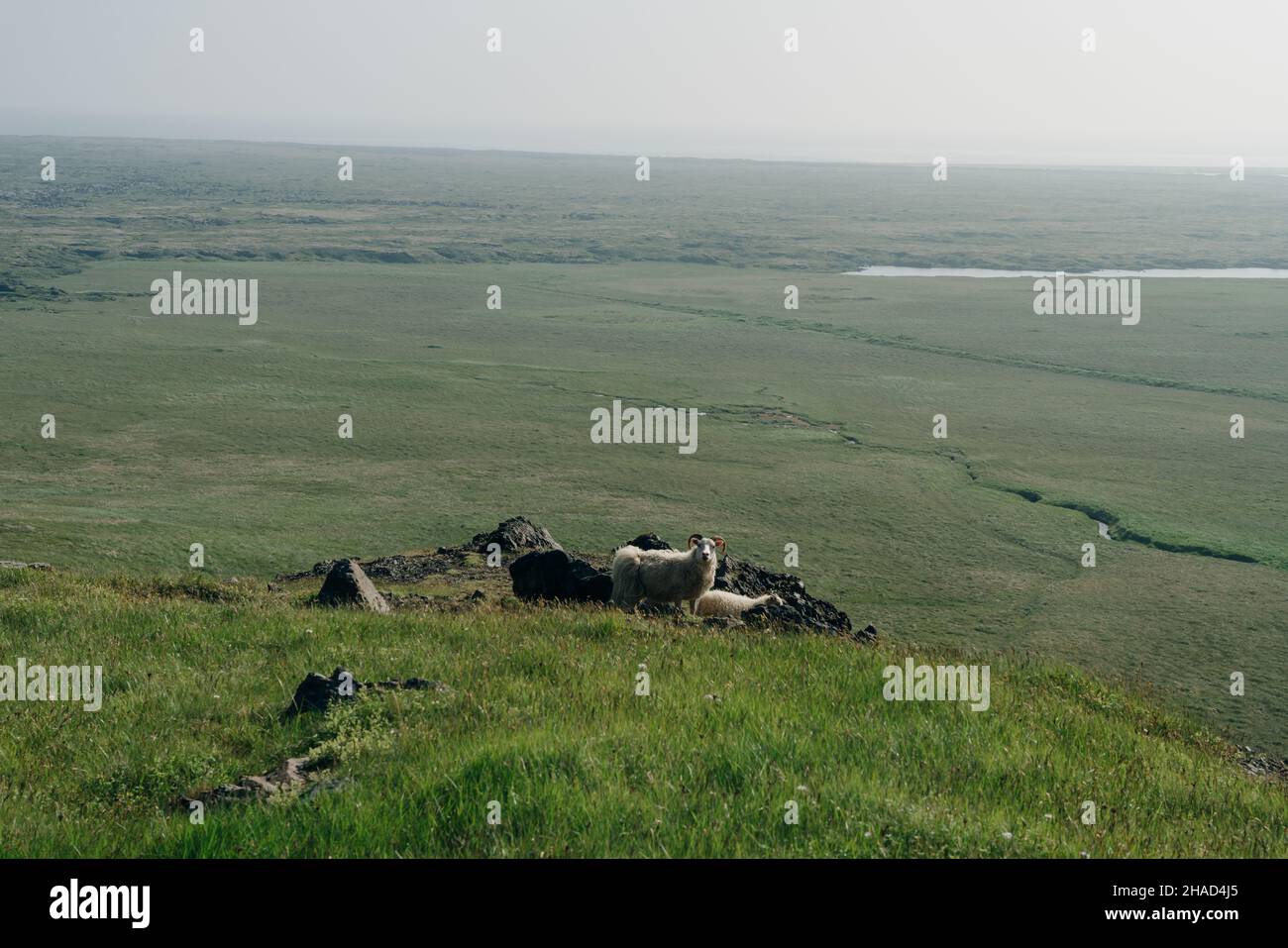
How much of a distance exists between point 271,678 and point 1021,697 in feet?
23.1

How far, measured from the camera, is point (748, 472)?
39.4 metres

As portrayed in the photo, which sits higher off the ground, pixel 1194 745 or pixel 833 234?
pixel 833 234

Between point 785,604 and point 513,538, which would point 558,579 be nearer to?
point 785,604

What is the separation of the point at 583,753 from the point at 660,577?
9.38 meters

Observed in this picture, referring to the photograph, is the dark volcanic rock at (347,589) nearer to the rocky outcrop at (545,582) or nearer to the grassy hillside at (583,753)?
the rocky outcrop at (545,582)

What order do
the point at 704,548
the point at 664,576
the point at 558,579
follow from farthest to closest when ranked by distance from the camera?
the point at 558,579 < the point at 664,576 < the point at 704,548

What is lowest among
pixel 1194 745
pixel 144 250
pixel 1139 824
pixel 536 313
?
pixel 1194 745

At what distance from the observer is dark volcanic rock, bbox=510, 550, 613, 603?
17.0m

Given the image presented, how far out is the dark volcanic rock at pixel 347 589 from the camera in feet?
48.0

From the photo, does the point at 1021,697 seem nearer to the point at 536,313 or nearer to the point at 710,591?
the point at 710,591

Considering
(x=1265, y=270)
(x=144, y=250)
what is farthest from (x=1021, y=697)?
(x=1265, y=270)

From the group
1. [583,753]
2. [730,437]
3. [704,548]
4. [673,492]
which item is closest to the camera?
[583,753]

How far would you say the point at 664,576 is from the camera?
1627cm

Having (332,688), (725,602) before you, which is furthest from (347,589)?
(332,688)
